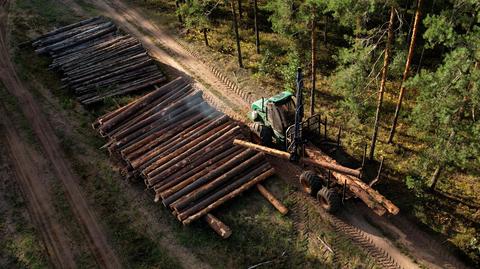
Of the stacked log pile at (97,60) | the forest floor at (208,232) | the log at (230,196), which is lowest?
the forest floor at (208,232)

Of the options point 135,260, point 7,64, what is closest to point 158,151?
point 135,260

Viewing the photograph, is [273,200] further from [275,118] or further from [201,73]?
[201,73]

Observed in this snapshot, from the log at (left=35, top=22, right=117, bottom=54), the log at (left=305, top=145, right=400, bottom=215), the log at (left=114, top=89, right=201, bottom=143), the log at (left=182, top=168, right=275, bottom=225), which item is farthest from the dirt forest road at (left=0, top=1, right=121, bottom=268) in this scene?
the log at (left=305, top=145, right=400, bottom=215)

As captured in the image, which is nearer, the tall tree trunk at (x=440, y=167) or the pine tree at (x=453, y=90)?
the pine tree at (x=453, y=90)

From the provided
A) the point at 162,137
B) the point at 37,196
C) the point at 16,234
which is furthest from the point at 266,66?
the point at 16,234

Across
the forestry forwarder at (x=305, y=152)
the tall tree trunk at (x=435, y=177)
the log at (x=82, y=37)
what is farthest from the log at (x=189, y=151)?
the log at (x=82, y=37)

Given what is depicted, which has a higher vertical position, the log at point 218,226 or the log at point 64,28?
the log at point 64,28

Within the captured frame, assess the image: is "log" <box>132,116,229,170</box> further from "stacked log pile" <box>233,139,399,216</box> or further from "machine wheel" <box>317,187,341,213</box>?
"machine wheel" <box>317,187,341,213</box>

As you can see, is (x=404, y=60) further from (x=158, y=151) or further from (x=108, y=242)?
(x=108, y=242)

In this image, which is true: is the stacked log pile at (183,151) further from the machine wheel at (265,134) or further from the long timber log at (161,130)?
the machine wheel at (265,134)
